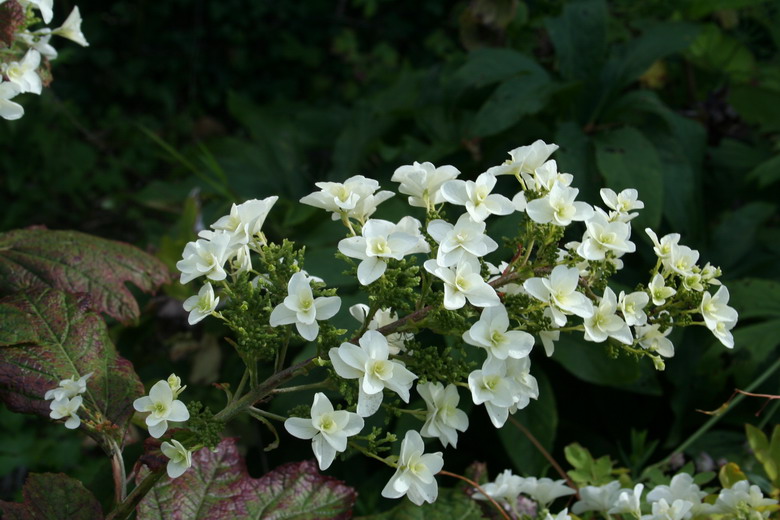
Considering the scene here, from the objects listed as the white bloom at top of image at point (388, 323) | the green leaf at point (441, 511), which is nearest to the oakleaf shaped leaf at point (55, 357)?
the white bloom at top of image at point (388, 323)

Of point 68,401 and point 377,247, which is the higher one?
point 377,247

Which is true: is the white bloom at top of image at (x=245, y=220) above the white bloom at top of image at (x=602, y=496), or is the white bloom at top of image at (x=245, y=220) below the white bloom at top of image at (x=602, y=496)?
above

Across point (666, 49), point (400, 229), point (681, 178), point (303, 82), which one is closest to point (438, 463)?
point (400, 229)

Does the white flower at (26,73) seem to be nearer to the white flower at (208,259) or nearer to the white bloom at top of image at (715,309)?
the white flower at (208,259)

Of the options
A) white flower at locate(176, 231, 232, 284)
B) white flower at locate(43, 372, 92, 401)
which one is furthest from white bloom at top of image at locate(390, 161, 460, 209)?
white flower at locate(43, 372, 92, 401)

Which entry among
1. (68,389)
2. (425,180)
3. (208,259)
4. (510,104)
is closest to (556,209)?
(425,180)

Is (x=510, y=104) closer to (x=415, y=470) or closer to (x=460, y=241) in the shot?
(x=460, y=241)
